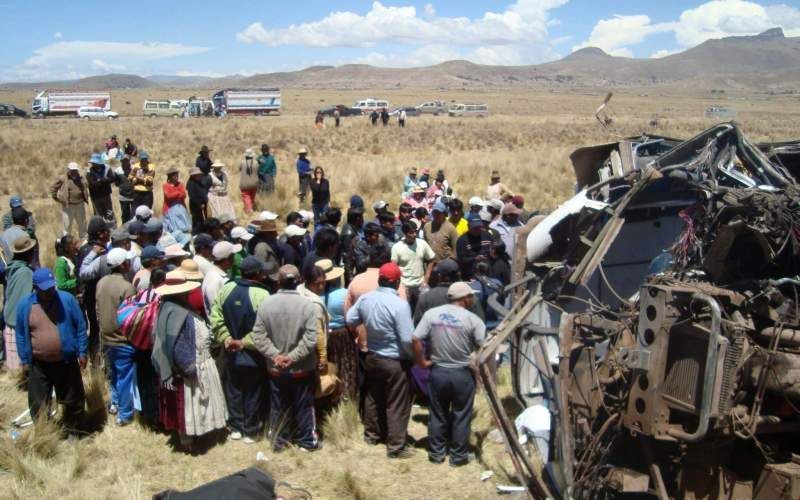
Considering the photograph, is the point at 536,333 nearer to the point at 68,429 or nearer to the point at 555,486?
the point at 555,486

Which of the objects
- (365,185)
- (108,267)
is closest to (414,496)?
(108,267)

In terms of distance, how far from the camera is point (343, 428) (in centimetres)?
700

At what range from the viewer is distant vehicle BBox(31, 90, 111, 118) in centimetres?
6353

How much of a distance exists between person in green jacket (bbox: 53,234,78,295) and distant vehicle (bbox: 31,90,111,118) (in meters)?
61.6

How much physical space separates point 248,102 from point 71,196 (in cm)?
5526

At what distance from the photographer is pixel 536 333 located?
4977mm

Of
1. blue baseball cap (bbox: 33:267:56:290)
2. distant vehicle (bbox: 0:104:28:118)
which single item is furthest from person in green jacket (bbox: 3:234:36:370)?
distant vehicle (bbox: 0:104:28:118)

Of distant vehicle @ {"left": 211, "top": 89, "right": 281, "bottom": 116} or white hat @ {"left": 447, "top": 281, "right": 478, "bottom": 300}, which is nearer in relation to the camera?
white hat @ {"left": 447, "top": 281, "right": 478, "bottom": 300}

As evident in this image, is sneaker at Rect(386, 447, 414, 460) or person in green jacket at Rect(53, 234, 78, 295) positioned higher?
person in green jacket at Rect(53, 234, 78, 295)

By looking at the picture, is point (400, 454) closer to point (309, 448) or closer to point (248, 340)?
point (309, 448)

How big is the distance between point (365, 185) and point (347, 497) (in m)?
15.5

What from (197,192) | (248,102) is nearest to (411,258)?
(197,192)

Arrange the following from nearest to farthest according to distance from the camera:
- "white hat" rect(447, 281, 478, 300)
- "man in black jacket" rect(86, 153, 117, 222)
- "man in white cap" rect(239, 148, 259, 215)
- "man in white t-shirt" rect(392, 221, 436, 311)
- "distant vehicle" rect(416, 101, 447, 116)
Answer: "white hat" rect(447, 281, 478, 300), "man in white t-shirt" rect(392, 221, 436, 311), "man in black jacket" rect(86, 153, 117, 222), "man in white cap" rect(239, 148, 259, 215), "distant vehicle" rect(416, 101, 447, 116)

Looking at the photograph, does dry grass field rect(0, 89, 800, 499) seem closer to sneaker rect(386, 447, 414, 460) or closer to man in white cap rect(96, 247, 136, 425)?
sneaker rect(386, 447, 414, 460)
